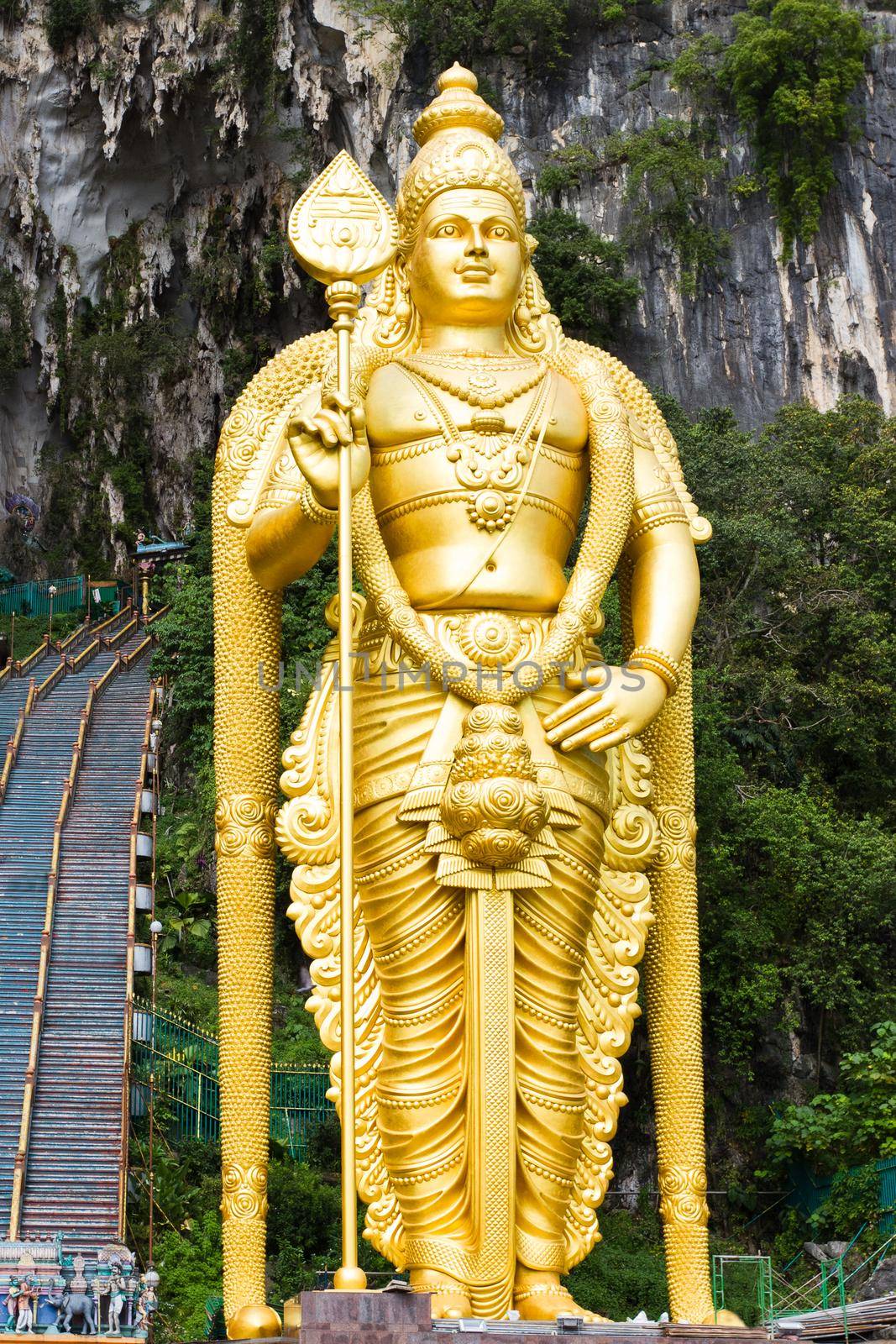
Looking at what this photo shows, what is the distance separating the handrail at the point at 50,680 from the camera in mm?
19219

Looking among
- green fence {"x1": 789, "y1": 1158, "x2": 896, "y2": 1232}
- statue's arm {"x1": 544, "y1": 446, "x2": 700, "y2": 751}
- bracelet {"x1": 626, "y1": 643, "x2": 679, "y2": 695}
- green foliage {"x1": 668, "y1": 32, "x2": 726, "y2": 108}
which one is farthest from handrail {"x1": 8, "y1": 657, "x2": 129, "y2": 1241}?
green foliage {"x1": 668, "y1": 32, "x2": 726, "y2": 108}

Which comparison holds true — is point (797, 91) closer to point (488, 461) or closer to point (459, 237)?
point (459, 237)

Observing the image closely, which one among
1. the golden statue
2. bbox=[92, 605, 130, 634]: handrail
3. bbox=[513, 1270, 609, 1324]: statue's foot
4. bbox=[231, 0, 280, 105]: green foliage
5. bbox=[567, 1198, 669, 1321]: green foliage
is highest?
bbox=[231, 0, 280, 105]: green foliage

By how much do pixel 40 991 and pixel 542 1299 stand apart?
6.31 meters

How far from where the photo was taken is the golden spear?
6141 mm

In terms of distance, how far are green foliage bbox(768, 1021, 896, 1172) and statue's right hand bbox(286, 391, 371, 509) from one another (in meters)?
6.04

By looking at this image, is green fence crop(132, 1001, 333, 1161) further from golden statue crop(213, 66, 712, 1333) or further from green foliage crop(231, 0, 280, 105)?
green foliage crop(231, 0, 280, 105)

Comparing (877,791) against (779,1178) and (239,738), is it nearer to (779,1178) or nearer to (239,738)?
(779,1178)

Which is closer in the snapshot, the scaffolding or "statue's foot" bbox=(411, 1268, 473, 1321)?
"statue's foot" bbox=(411, 1268, 473, 1321)

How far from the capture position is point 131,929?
13.0 m

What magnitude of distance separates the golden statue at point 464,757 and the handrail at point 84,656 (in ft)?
42.9

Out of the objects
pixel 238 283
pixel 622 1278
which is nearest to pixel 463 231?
pixel 622 1278

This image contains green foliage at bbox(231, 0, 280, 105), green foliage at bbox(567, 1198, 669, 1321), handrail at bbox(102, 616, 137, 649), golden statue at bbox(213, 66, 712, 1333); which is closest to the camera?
golden statue at bbox(213, 66, 712, 1333)

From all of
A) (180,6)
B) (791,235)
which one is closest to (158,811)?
(791,235)
